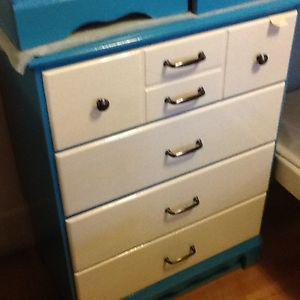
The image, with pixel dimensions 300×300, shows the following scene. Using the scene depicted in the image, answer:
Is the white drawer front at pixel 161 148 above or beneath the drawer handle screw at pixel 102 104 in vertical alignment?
beneath

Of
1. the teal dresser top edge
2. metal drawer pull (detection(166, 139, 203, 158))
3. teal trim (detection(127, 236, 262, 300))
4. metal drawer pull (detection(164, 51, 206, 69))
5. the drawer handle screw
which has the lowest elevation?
teal trim (detection(127, 236, 262, 300))

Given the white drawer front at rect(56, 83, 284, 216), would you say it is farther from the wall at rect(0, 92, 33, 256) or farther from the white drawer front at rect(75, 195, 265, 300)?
the wall at rect(0, 92, 33, 256)

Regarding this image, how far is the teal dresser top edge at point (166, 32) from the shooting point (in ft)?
2.97

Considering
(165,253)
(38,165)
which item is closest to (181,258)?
(165,253)

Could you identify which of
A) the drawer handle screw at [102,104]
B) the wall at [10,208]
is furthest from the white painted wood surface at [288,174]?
the wall at [10,208]

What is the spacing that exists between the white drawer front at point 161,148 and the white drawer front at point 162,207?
0.03m

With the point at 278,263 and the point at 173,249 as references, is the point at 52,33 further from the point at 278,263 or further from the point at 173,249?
the point at 278,263

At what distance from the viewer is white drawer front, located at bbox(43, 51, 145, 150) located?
3.07ft

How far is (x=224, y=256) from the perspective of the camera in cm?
151

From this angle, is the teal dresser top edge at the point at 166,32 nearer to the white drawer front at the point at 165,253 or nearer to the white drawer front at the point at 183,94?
the white drawer front at the point at 183,94

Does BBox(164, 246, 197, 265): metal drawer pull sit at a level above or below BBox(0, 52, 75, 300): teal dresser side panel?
Answer: below

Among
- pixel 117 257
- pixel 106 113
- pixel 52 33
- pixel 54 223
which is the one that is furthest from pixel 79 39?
pixel 117 257

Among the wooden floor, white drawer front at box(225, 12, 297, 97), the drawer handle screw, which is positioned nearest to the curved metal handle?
white drawer front at box(225, 12, 297, 97)

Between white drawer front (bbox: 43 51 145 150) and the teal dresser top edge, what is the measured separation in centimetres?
2
